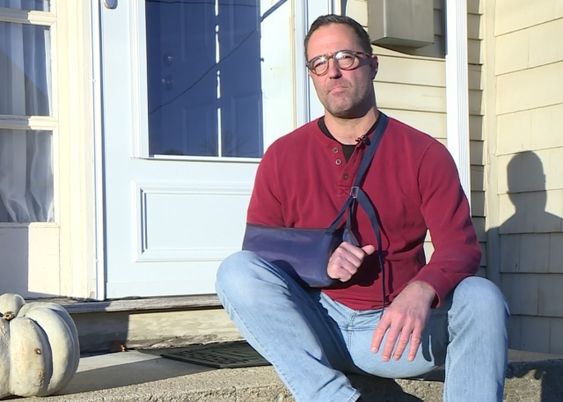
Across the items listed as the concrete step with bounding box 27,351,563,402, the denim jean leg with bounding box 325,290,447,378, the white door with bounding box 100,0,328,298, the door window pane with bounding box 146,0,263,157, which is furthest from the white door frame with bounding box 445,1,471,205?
the denim jean leg with bounding box 325,290,447,378

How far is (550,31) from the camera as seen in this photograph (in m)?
4.46

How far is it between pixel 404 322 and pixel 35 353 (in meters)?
1.00

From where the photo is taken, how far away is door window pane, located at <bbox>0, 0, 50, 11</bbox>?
3.72 m

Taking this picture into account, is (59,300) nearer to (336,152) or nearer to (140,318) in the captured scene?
(140,318)

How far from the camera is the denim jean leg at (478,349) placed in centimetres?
Result: 212

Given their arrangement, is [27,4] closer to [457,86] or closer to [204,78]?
[204,78]

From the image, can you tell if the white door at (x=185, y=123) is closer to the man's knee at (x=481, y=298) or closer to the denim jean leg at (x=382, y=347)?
the denim jean leg at (x=382, y=347)

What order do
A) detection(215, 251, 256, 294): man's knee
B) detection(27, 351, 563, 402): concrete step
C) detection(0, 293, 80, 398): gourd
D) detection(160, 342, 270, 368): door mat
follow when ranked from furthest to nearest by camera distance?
detection(160, 342, 270, 368): door mat → detection(27, 351, 563, 402): concrete step → detection(0, 293, 80, 398): gourd → detection(215, 251, 256, 294): man's knee

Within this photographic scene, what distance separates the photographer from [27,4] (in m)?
3.76

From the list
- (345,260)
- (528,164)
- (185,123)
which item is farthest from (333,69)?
(528,164)

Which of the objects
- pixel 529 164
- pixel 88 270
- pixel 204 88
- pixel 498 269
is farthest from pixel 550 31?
pixel 88 270

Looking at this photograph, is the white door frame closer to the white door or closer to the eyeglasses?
the white door

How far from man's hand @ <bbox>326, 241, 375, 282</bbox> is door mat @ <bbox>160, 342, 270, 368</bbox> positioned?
2.44 feet

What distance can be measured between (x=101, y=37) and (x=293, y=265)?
5.62ft
